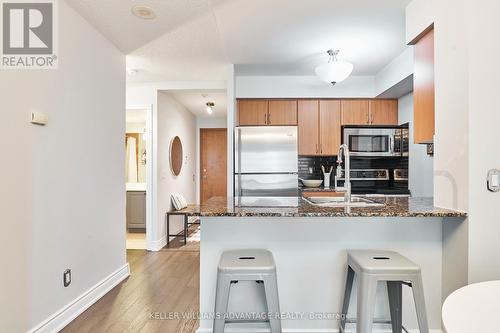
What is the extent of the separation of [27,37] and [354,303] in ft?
9.42

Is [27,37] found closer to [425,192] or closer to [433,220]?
[433,220]

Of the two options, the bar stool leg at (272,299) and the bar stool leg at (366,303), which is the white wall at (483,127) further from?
the bar stool leg at (272,299)

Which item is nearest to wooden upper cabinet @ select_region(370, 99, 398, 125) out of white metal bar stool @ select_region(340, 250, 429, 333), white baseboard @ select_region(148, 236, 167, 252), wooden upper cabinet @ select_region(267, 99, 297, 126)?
wooden upper cabinet @ select_region(267, 99, 297, 126)

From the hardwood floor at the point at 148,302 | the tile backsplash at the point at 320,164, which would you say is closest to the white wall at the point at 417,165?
the tile backsplash at the point at 320,164

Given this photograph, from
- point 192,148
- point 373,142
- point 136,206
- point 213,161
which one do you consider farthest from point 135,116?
point 373,142

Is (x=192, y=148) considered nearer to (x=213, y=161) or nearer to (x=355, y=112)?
(x=213, y=161)

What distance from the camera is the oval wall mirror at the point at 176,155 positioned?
5.01 metres

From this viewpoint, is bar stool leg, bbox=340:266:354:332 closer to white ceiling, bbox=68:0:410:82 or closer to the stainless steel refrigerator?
the stainless steel refrigerator

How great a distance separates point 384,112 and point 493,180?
2.78 metres

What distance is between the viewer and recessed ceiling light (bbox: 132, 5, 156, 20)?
90.9 inches

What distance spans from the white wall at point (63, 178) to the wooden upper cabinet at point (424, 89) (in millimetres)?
2676

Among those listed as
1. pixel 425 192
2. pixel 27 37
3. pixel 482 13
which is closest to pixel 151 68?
pixel 27 37

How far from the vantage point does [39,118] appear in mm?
1962

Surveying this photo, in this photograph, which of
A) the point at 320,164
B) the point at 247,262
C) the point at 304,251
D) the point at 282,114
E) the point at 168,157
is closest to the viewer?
the point at 247,262
